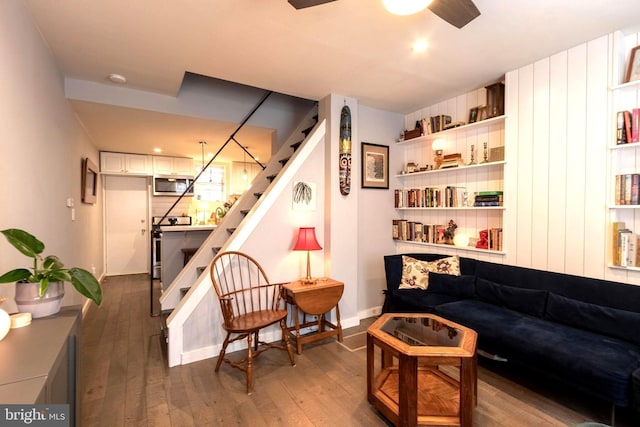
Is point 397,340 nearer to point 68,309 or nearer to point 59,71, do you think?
point 68,309

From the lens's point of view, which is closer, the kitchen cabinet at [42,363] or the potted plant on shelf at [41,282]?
the kitchen cabinet at [42,363]

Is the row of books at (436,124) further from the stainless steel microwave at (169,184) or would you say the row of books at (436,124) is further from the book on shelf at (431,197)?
the stainless steel microwave at (169,184)

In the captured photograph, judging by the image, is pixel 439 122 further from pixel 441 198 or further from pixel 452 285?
pixel 452 285

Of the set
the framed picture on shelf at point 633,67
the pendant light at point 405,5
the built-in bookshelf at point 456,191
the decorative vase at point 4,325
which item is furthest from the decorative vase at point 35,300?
the framed picture on shelf at point 633,67

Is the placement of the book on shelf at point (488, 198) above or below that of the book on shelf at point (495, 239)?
above

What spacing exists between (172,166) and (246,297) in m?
4.42

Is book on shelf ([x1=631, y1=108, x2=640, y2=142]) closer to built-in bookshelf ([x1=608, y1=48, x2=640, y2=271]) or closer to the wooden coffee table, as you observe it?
built-in bookshelf ([x1=608, y1=48, x2=640, y2=271])

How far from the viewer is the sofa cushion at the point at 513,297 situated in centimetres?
239

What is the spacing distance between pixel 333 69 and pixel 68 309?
2555mm

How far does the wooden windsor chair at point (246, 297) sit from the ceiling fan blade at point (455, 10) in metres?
2.28

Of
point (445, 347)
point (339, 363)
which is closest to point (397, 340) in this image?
point (445, 347)

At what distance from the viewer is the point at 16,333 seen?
1.22m

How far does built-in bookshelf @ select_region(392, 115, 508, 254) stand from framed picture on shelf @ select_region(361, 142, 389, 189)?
24cm

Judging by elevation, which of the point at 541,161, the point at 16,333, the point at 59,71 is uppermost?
the point at 59,71
